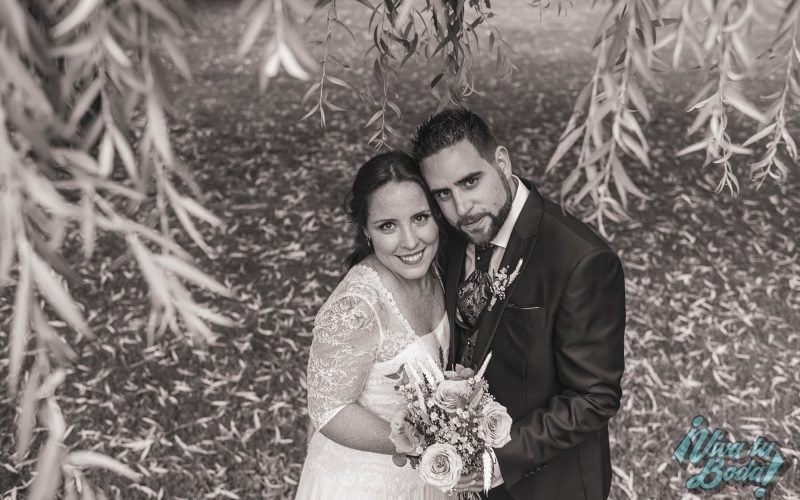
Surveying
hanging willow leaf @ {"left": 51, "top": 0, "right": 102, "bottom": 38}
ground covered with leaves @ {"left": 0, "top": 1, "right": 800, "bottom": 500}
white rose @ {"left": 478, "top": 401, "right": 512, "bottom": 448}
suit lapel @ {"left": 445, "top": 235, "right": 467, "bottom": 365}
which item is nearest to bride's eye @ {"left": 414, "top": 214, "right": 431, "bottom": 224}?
suit lapel @ {"left": 445, "top": 235, "right": 467, "bottom": 365}

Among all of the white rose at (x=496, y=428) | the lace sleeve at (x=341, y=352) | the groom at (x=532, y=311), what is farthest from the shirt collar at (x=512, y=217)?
the white rose at (x=496, y=428)

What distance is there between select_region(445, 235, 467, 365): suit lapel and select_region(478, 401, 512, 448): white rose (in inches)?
20.1

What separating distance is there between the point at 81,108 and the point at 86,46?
3.5 inches

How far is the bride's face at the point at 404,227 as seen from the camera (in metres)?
2.39

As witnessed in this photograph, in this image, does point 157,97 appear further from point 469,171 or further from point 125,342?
point 125,342

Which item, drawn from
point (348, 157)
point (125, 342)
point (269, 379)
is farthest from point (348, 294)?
point (348, 157)

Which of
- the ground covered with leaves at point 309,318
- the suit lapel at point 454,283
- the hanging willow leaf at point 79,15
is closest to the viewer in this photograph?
the hanging willow leaf at point 79,15

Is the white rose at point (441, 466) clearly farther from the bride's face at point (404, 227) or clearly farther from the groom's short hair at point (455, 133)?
the groom's short hair at point (455, 133)

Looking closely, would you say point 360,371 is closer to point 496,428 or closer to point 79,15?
point 496,428

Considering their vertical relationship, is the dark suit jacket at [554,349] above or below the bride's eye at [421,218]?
below

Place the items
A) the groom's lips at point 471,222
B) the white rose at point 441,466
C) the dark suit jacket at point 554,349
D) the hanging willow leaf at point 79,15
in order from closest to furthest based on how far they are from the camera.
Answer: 1. the hanging willow leaf at point 79,15
2. the white rose at point 441,466
3. the dark suit jacket at point 554,349
4. the groom's lips at point 471,222

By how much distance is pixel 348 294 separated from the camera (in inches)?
99.0

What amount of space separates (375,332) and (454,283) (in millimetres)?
336

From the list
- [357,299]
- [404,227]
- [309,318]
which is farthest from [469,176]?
[309,318]
